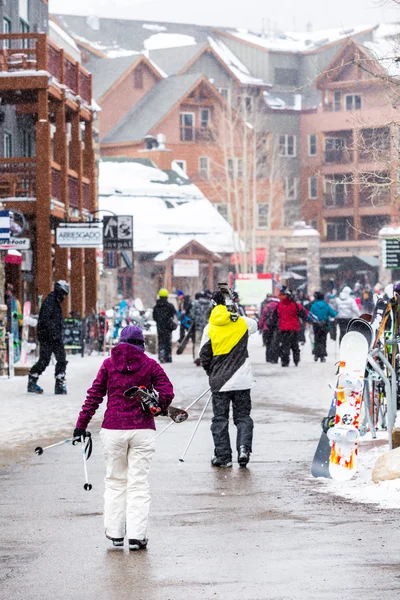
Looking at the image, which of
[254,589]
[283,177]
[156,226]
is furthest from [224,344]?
[283,177]

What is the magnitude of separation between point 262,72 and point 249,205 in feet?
58.1

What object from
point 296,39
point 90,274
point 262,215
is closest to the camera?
point 90,274

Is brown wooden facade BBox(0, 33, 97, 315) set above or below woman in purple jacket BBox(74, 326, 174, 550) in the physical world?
above

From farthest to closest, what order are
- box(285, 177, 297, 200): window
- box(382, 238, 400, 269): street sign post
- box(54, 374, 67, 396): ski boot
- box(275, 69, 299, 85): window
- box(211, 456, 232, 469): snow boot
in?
box(275, 69, 299, 85): window → box(285, 177, 297, 200): window → box(382, 238, 400, 269): street sign post → box(54, 374, 67, 396): ski boot → box(211, 456, 232, 469): snow boot

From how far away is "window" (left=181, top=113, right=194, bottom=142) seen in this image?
7956 cm

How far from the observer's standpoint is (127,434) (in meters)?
8.26

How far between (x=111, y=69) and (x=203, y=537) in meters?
73.0

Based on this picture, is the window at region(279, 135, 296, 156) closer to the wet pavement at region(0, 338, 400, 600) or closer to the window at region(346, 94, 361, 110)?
the window at region(346, 94, 361, 110)

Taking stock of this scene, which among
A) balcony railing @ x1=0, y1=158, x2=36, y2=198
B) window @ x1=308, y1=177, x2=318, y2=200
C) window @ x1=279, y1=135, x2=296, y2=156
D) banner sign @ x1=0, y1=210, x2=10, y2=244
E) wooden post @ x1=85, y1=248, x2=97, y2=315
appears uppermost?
window @ x1=279, y1=135, x2=296, y2=156

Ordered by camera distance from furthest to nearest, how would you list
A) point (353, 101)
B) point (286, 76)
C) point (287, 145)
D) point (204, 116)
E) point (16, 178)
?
point (286, 76) → point (287, 145) → point (353, 101) → point (204, 116) → point (16, 178)

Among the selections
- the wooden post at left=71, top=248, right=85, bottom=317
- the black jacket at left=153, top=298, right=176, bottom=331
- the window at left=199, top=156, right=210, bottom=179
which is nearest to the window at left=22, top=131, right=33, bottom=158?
the wooden post at left=71, top=248, right=85, bottom=317

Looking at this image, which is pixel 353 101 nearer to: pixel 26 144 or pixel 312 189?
pixel 312 189

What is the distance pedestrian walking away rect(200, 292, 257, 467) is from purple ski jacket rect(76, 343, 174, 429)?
390cm

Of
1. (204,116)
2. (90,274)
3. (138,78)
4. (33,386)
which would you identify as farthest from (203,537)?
(204,116)
